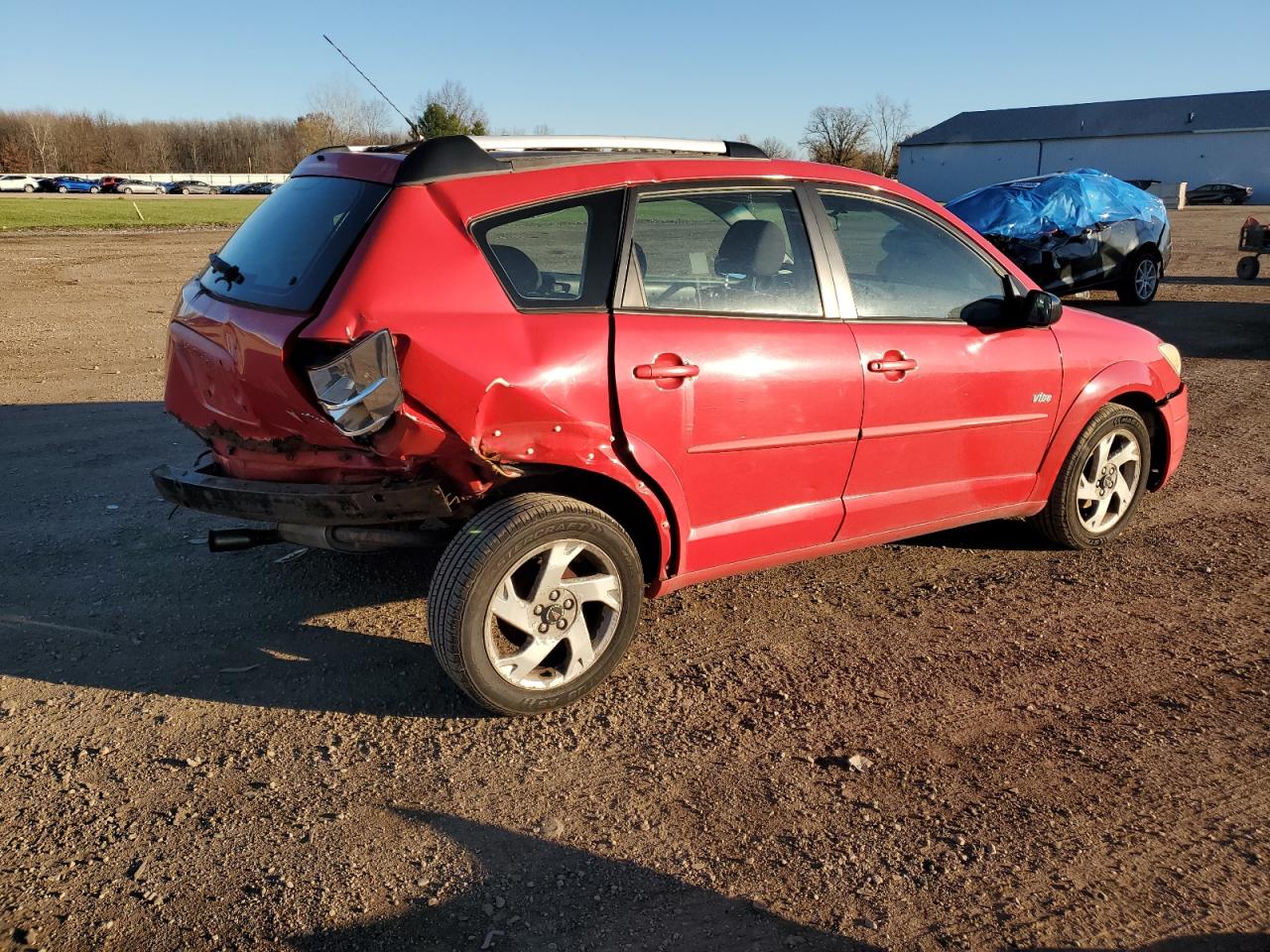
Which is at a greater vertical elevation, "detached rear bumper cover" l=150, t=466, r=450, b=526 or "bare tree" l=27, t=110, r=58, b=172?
"bare tree" l=27, t=110, r=58, b=172

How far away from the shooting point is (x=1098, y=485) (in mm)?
5320

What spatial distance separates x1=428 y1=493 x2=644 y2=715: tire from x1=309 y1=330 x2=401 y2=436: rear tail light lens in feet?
1.63

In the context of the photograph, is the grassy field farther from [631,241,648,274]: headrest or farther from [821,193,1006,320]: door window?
[631,241,648,274]: headrest

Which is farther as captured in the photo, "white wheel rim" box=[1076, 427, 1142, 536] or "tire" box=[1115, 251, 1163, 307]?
"tire" box=[1115, 251, 1163, 307]

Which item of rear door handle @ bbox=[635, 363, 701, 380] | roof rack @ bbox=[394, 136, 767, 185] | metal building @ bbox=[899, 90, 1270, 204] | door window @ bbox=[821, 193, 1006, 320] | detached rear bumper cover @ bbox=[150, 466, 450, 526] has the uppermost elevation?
metal building @ bbox=[899, 90, 1270, 204]

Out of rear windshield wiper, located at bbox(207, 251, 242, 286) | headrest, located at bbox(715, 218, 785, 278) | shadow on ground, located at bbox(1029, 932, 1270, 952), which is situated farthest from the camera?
headrest, located at bbox(715, 218, 785, 278)

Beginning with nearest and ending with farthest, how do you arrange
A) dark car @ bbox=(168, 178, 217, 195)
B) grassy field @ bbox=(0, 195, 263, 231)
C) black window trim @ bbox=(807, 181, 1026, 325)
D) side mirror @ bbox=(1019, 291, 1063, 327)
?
black window trim @ bbox=(807, 181, 1026, 325)
side mirror @ bbox=(1019, 291, 1063, 327)
grassy field @ bbox=(0, 195, 263, 231)
dark car @ bbox=(168, 178, 217, 195)

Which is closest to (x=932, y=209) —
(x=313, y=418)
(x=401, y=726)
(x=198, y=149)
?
(x=313, y=418)

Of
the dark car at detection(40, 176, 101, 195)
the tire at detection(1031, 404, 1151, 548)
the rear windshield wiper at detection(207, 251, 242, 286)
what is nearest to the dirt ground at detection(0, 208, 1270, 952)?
the tire at detection(1031, 404, 1151, 548)

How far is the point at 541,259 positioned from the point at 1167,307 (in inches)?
543

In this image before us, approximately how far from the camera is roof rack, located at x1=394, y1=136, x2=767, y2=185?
12.0 feet

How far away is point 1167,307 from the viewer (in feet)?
49.0

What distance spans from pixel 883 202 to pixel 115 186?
81953 millimetres

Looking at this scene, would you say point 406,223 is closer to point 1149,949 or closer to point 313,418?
point 313,418
